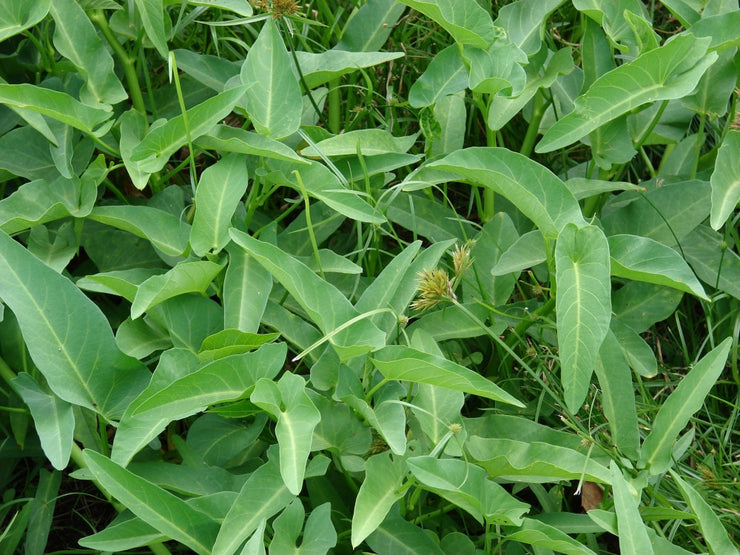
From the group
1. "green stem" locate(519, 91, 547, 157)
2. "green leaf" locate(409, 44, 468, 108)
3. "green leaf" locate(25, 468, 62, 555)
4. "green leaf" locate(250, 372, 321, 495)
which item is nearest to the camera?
"green leaf" locate(250, 372, 321, 495)

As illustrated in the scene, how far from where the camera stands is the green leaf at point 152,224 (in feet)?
3.84

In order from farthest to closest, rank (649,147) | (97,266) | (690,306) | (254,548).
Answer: (649,147) < (690,306) < (97,266) < (254,548)

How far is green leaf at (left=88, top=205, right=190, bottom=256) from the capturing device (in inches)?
46.1

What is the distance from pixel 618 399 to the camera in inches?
43.6

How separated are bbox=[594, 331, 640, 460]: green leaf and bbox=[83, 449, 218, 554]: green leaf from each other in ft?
1.73

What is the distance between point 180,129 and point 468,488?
0.61 meters

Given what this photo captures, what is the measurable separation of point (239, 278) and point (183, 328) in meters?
0.10

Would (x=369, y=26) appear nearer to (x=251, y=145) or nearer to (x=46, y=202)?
(x=251, y=145)

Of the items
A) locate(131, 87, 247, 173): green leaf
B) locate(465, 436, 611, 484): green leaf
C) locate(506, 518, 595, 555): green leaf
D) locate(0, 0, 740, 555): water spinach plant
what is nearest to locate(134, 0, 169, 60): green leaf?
locate(0, 0, 740, 555): water spinach plant

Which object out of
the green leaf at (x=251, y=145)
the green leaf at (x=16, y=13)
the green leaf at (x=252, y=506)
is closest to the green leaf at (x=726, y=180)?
the green leaf at (x=251, y=145)

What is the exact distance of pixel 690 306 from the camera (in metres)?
1.47

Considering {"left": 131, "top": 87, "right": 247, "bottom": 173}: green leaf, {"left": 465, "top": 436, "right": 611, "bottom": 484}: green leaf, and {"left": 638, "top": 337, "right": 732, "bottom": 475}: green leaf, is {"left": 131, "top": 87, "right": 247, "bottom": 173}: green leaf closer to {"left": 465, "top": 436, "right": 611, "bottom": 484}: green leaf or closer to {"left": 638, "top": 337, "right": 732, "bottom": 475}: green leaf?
{"left": 465, "top": 436, "right": 611, "bottom": 484}: green leaf

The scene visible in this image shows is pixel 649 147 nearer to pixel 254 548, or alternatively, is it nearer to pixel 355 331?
pixel 355 331

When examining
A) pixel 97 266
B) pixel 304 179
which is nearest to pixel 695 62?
pixel 304 179
